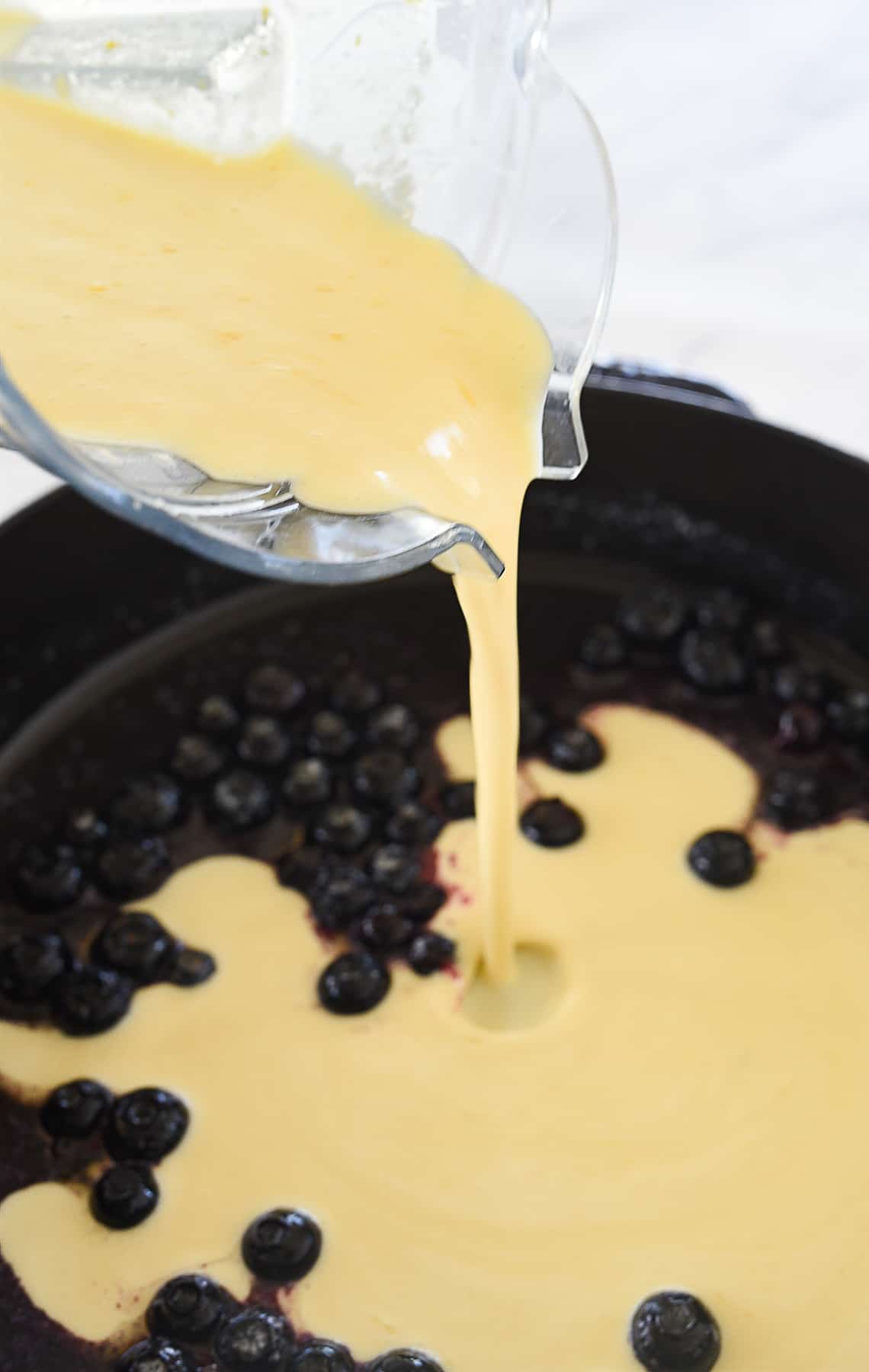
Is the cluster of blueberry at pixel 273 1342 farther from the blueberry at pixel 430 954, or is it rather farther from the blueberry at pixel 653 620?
the blueberry at pixel 653 620

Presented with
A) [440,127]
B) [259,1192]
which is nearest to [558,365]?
[440,127]

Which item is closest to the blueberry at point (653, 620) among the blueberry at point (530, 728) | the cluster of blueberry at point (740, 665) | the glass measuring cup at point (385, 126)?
the cluster of blueberry at point (740, 665)

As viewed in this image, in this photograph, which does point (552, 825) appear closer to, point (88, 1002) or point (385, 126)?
point (88, 1002)

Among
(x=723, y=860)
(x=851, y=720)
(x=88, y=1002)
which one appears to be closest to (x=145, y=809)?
(x=88, y=1002)

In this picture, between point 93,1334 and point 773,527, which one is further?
point 773,527

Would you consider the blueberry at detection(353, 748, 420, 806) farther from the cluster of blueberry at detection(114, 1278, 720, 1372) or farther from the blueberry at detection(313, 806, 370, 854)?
→ the cluster of blueberry at detection(114, 1278, 720, 1372)

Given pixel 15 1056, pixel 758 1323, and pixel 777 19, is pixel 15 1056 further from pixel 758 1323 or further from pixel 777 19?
pixel 777 19

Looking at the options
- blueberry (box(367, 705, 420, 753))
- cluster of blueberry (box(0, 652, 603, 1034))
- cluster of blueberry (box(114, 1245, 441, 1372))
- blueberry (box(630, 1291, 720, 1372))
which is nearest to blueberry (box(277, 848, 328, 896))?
cluster of blueberry (box(0, 652, 603, 1034))
